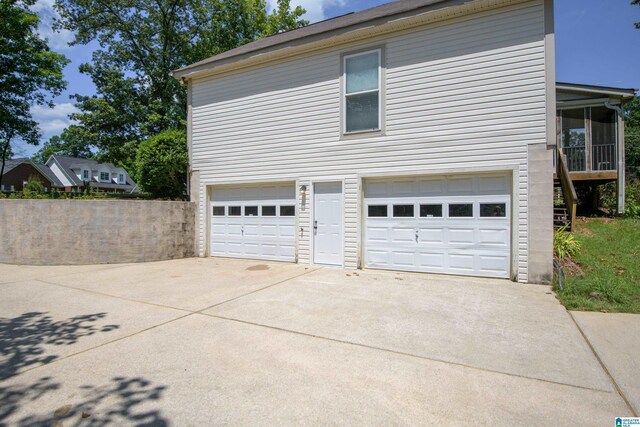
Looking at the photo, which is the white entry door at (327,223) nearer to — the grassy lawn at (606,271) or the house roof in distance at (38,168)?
the grassy lawn at (606,271)

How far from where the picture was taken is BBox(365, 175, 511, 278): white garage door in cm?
700

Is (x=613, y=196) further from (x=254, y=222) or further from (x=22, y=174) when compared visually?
(x=22, y=174)

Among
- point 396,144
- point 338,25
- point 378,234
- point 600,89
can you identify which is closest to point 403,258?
point 378,234

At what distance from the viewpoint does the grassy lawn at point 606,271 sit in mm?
5080

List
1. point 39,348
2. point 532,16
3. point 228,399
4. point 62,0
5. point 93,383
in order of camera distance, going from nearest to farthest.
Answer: point 228,399, point 93,383, point 39,348, point 532,16, point 62,0

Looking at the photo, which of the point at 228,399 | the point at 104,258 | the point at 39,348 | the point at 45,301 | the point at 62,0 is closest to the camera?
the point at 228,399

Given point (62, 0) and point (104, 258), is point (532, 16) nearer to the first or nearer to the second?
point (104, 258)

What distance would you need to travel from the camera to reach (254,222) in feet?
31.9

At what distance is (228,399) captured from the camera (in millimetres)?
2615

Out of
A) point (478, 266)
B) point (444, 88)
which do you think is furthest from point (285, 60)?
point (478, 266)

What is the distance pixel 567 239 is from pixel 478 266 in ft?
7.54

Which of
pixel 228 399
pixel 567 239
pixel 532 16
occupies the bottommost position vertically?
pixel 228 399

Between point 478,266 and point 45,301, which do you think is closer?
point 45,301

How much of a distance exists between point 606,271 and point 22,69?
82.0ft
